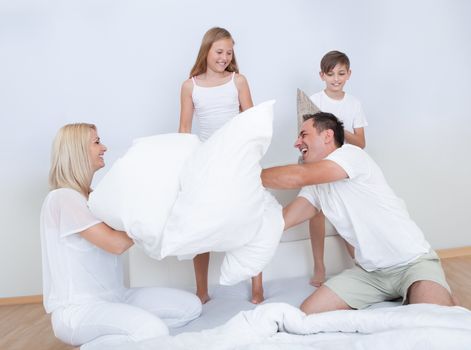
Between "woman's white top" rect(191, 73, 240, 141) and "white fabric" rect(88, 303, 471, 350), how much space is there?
1314 millimetres

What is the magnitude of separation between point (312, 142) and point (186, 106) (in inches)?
33.2

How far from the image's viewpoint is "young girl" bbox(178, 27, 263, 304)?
2627 mm

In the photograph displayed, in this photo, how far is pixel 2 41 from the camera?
3312 millimetres

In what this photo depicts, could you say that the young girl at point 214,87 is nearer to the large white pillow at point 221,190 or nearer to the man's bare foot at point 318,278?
the man's bare foot at point 318,278

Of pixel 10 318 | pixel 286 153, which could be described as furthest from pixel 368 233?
pixel 10 318

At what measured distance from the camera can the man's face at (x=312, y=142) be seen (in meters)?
2.12

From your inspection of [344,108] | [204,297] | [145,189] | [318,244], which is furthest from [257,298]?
[344,108]

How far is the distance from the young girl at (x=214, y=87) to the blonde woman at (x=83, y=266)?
790mm

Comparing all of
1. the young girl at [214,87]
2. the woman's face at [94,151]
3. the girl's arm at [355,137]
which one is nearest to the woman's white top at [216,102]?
the young girl at [214,87]

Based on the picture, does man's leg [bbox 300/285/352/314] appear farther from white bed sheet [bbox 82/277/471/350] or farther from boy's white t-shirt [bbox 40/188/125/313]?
boy's white t-shirt [bbox 40/188/125/313]

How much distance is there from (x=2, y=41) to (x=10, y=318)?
63.6 inches

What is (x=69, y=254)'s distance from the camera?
1896 mm

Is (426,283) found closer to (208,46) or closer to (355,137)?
(355,137)

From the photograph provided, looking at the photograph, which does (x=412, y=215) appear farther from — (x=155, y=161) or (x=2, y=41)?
(x=2, y=41)
